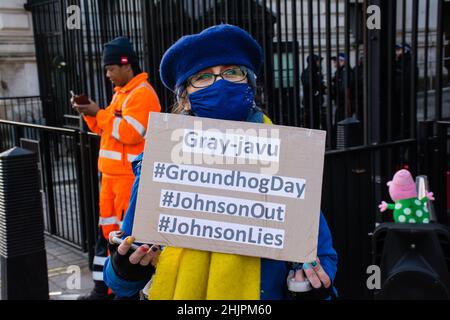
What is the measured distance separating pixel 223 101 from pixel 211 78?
11 cm

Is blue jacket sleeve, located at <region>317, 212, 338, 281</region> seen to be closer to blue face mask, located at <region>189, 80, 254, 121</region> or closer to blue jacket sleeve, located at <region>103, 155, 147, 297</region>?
blue face mask, located at <region>189, 80, 254, 121</region>

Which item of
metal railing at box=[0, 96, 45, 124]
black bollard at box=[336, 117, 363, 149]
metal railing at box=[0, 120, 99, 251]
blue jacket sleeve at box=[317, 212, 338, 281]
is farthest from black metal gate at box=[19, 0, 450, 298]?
metal railing at box=[0, 96, 45, 124]

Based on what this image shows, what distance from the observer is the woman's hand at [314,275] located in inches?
65.4

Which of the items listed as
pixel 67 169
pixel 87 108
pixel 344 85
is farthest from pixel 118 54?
pixel 67 169

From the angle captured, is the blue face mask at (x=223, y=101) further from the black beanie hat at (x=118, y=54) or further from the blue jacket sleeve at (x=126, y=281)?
the black beanie hat at (x=118, y=54)

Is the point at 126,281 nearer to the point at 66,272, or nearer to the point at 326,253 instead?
the point at 326,253

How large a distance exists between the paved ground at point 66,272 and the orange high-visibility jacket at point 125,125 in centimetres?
132

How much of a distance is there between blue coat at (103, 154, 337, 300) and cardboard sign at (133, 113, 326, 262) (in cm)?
13

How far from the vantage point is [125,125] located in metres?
4.11

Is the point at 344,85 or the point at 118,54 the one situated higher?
the point at 118,54

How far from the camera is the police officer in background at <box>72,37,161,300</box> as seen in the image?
415cm

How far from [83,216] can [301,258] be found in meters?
4.20

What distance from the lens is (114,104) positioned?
4.37m

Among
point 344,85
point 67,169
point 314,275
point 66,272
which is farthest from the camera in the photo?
point 67,169
